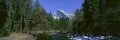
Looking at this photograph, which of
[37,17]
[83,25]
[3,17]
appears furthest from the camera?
[37,17]

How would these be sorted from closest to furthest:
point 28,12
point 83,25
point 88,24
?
point 88,24
point 83,25
point 28,12

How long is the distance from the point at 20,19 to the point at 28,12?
2565 millimetres

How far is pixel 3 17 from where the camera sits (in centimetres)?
4944

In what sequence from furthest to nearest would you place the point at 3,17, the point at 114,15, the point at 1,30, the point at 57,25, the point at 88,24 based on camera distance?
1. the point at 57,25
2. the point at 88,24
3. the point at 3,17
4. the point at 1,30
5. the point at 114,15

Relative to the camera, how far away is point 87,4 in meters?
59.0

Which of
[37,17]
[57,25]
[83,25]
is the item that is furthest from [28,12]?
[57,25]

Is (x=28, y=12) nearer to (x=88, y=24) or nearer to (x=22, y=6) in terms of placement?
(x=22, y=6)

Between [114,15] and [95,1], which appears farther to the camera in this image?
[95,1]

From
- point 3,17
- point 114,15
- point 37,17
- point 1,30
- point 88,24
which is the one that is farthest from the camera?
point 37,17

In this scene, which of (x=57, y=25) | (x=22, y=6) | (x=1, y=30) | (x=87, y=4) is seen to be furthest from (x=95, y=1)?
(x=57, y=25)

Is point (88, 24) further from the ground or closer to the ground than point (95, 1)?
closer to the ground

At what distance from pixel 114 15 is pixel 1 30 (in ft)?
89.0

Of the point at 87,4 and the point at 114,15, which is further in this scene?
the point at 87,4

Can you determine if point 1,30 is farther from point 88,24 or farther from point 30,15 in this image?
point 30,15
